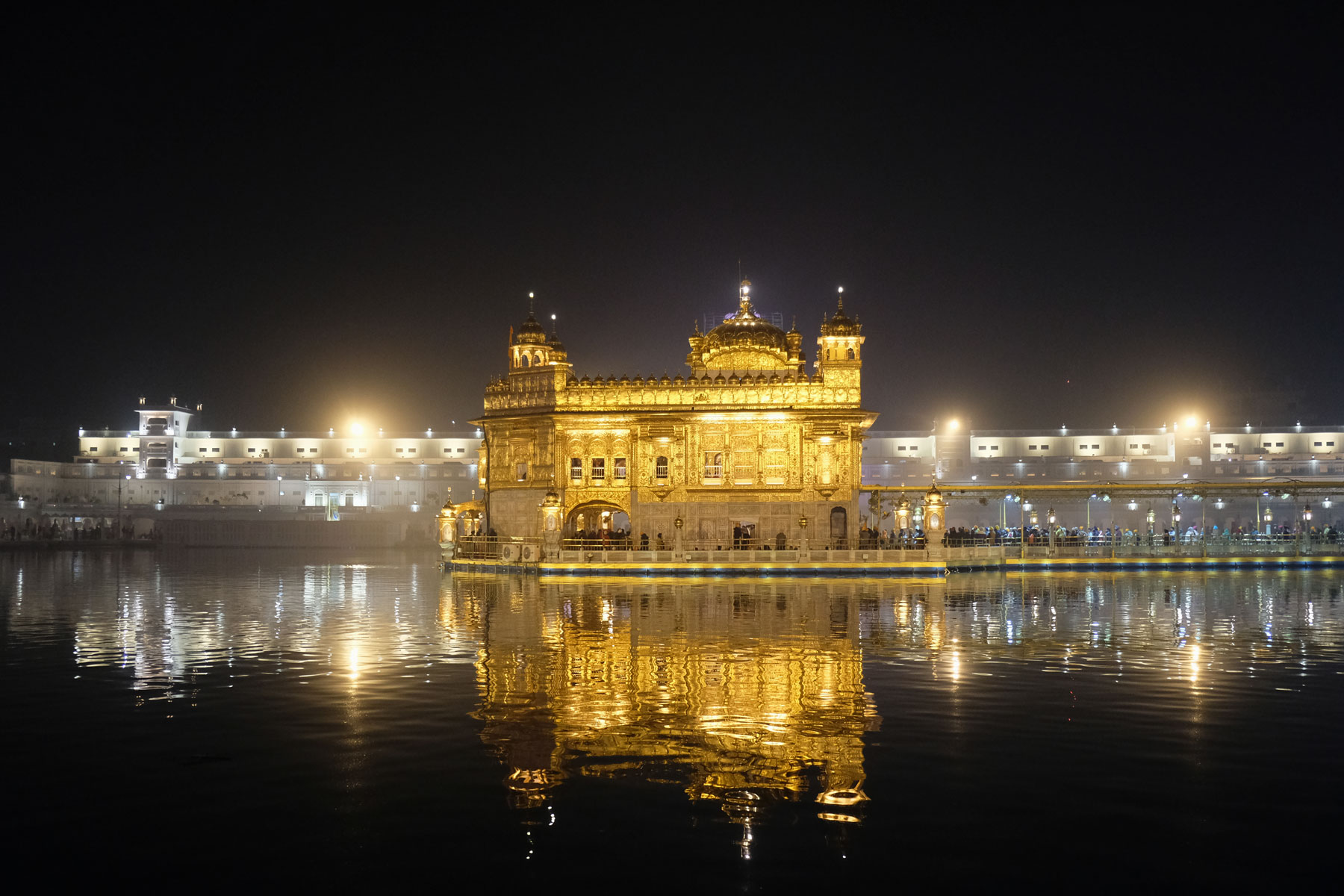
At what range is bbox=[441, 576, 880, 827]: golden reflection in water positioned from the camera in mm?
12406

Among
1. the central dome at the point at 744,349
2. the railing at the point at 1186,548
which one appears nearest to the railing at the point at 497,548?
the central dome at the point at 744,349

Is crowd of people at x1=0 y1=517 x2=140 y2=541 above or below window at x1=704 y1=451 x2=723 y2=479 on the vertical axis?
below

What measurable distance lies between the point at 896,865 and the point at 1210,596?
30.4 meters

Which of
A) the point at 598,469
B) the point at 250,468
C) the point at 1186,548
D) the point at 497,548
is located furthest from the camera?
the point at 250,468

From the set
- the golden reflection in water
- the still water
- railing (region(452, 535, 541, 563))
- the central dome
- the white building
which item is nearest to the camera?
the still water

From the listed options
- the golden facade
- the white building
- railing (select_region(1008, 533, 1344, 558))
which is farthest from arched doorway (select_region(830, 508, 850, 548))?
the white building

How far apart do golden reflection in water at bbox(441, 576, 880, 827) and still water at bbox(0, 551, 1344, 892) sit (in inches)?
3.1

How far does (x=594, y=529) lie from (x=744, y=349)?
11.3 meters

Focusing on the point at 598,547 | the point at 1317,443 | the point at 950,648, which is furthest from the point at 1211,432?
the point at 950,648

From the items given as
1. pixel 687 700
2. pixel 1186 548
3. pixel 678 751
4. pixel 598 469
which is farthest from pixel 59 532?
pixel 678 751

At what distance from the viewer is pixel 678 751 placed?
13.5 metres

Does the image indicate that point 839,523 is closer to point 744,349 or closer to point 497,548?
point 744,349

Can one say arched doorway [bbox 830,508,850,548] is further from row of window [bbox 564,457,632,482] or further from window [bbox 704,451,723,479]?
row of window [bbox 564,457,632,482]

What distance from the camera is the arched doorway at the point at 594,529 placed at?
171ft
